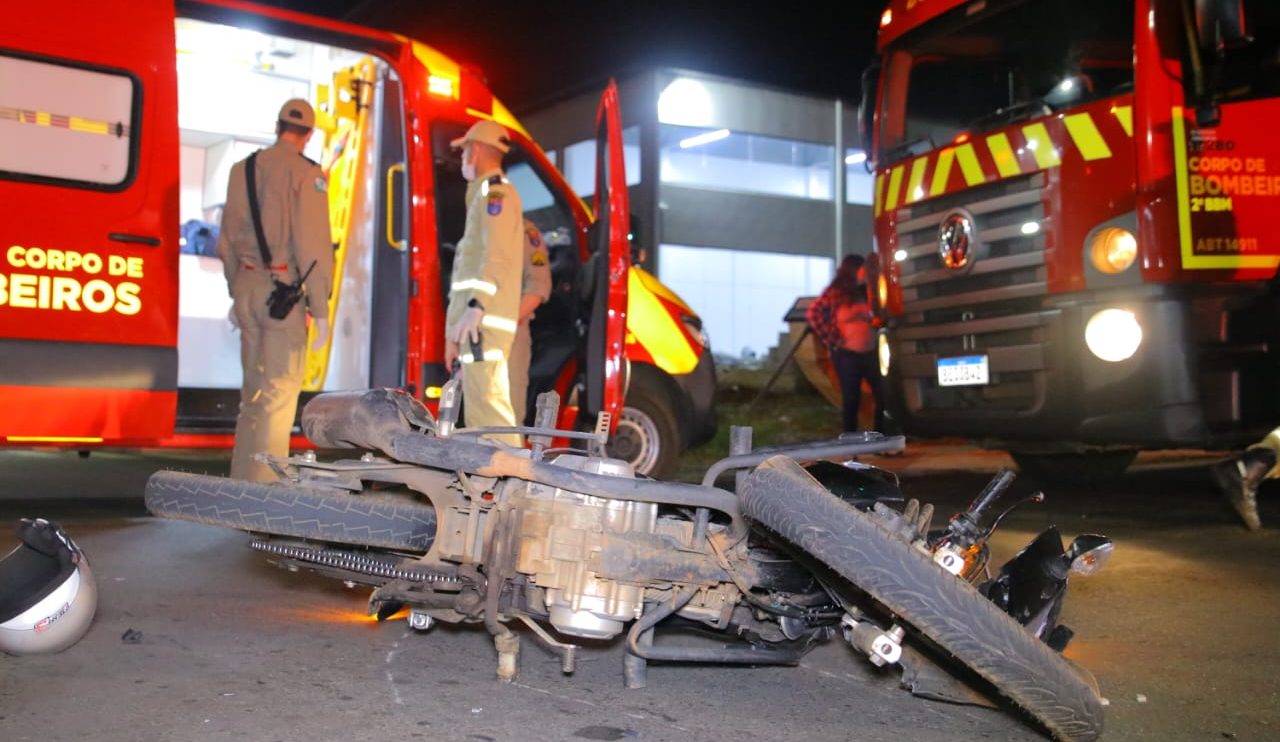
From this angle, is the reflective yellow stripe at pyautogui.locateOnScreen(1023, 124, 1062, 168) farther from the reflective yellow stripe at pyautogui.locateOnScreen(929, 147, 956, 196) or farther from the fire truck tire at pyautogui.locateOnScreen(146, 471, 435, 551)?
the fire truck tire at pyautogui.locateOnScreen(146, 471, 435, 551)

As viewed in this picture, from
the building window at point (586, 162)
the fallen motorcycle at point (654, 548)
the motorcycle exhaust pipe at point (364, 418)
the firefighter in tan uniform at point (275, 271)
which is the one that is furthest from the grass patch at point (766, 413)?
the building window at point (586, 162)

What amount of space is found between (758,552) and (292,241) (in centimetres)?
342

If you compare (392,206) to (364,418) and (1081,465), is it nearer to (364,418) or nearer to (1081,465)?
(364,418)

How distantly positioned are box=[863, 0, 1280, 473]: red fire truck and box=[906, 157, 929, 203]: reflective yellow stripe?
11 mm

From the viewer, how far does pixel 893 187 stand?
23.0 feet

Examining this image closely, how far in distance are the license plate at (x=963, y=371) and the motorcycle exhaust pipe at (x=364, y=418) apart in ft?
13.0

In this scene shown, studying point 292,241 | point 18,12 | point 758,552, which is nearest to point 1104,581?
point 758,552

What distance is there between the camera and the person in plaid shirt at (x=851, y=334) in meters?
9.50

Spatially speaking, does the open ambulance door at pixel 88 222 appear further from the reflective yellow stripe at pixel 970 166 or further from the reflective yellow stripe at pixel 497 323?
the reflective yellow stripe at pixel 970 166

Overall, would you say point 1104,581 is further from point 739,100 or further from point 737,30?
point 739,100

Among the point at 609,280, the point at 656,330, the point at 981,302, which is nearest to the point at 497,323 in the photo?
the point at 609,280

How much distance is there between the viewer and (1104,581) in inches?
184

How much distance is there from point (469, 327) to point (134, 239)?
1655 millimetres

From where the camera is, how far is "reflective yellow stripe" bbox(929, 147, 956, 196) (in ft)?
21.3
